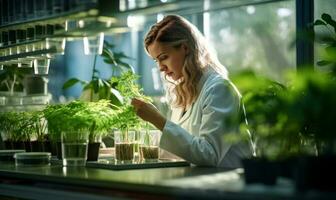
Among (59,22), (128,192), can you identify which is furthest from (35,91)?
(128,192)

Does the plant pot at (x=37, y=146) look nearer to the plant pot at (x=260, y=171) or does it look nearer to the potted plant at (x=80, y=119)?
the potted plant at (x=80, y=119)

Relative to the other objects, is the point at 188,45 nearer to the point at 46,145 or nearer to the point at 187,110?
the point at 187,110

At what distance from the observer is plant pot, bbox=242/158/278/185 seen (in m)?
1.87

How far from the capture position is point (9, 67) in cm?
441

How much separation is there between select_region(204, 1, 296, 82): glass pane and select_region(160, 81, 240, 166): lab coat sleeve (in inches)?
121

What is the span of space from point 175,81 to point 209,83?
0.33 metres

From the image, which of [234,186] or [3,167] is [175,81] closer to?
[3,167]

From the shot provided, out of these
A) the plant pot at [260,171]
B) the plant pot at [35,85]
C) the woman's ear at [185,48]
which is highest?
the woman's ear at [185,48]

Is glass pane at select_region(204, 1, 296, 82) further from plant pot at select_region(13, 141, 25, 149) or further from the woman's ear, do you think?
plant pot at select_region(13, 141, 25, 149)

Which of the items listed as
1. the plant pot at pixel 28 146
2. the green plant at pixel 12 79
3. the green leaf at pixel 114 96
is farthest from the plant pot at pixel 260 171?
the green plant at pixel 12 79

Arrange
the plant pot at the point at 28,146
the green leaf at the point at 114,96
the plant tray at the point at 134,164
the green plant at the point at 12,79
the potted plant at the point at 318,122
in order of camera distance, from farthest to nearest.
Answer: the green plant at the point at 12,79, the green leaf at the point at 114,96, the plant pot at the point at 28,146, the plant tray at the point at 134,164, the potted plant at the point at 318,122

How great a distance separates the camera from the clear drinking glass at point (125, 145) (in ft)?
10.1

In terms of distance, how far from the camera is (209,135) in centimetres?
310

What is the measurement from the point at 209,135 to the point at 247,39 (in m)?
3.95
